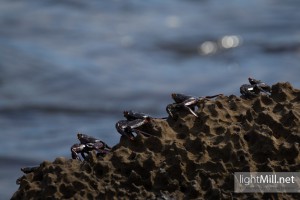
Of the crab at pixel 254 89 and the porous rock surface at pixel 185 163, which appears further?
the crab at pixel 254 89

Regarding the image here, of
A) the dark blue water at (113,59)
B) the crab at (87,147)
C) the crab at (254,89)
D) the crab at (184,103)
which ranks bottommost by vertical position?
the crab at (87,147)

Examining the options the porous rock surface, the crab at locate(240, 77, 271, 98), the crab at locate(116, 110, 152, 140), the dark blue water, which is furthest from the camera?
the dark blue water

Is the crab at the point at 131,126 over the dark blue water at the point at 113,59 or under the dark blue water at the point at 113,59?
under

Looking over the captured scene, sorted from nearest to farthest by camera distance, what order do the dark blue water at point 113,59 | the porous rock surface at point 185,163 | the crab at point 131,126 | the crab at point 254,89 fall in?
the porous rock surface at point 185,163 < the crab at point 131,126 < the crab at point 254,89 < the dark blue water at point 113,59

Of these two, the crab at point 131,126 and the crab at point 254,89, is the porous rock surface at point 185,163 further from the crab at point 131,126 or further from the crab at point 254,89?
the crab at point 254,89

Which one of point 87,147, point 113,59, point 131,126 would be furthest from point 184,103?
point 113,59

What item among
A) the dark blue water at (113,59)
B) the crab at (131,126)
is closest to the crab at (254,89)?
the crab at (131,126)

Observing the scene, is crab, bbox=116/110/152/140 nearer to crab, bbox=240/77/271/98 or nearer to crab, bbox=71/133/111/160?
crab, bbox=71/133/111/160

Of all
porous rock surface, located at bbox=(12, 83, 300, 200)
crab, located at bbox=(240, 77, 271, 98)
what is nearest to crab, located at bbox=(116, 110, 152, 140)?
porous rock surface, located at bbox=(12, 83, 300, 200)

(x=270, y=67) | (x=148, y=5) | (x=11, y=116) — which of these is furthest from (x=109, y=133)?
(x=148, y=5)

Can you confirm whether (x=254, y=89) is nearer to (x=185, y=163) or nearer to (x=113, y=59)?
(x=185, y=163)
